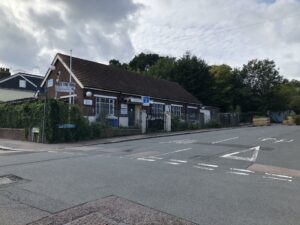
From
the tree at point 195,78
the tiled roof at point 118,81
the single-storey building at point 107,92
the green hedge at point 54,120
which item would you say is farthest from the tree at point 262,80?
the green hedge at point 54,120

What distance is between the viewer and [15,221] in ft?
17.4

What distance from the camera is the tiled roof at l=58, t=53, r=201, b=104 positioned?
2877cm

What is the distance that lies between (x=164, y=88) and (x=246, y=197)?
3236cm

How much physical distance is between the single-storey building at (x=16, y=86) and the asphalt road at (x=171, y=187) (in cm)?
3983

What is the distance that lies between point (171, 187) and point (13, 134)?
18.6 m

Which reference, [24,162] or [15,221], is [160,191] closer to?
[15,221]

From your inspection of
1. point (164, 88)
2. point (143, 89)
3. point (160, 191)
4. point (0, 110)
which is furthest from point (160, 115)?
point (160, 191)

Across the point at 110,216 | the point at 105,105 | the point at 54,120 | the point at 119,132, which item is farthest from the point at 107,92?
the point at 110,216

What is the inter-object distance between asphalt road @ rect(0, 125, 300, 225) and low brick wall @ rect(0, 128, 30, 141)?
443 inches

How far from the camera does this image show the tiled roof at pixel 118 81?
Answer: 28.8 metres

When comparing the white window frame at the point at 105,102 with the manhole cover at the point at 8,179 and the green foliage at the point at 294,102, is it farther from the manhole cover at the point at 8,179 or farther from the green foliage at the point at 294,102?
the green foliage at the point at 294,102

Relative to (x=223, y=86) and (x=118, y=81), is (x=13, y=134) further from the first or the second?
(x=223, y=86)

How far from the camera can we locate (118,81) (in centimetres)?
3216

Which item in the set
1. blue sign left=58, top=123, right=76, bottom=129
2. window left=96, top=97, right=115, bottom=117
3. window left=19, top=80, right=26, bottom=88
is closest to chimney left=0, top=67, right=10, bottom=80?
window left=19, top=80, right=26, bottom=88
